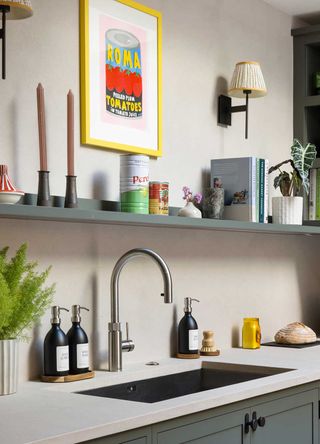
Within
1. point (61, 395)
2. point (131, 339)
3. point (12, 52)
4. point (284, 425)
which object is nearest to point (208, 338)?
point (131, 339)

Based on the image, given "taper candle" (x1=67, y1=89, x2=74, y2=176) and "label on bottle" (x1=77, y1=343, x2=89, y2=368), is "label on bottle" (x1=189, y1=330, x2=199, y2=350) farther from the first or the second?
"taper candle" (x1=67, y1=89, x2=74, y2=176)

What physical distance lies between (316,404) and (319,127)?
69.7 inches

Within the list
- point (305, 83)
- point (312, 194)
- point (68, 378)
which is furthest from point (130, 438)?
point (305, 83)

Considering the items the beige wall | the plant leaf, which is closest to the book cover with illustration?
the beige wall

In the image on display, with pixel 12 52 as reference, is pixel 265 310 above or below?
below

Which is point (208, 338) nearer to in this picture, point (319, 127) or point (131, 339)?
point (131, 339)

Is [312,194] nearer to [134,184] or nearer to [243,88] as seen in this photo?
[243,88]

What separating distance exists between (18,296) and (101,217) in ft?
1.15

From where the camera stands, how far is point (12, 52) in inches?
96.8

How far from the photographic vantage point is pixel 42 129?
2.45 metres

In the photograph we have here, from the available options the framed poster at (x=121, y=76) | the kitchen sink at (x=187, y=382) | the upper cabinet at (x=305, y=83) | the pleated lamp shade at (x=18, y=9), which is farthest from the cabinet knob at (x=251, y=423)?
the upper cabinet at (x=305, y=83)

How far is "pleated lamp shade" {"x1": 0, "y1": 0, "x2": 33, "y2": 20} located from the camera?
2.27m

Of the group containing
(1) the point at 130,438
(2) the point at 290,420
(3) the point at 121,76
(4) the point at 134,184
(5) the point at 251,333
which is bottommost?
(2) the point at 290,420

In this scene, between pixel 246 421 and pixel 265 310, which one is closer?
pixel 246 421
